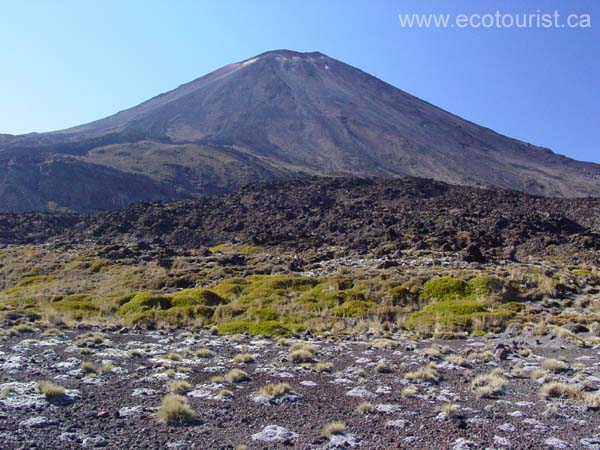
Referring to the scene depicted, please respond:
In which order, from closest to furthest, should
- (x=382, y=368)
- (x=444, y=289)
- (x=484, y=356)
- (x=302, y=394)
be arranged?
(x=302, y=394)
(x=382, y=368)
(x=484, y=356)
(x=444, y=289)

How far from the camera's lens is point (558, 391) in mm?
9047

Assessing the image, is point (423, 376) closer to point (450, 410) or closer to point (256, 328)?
point (450, 410)

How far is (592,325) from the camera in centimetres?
1462

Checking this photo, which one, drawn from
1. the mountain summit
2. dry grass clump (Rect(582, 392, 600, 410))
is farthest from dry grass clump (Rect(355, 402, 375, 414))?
the mountain summit

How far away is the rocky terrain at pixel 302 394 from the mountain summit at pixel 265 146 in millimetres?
59685

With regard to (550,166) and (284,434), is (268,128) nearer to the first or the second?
(550,166)

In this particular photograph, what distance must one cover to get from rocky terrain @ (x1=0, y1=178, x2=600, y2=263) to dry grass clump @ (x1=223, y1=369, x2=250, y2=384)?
61.2 feet

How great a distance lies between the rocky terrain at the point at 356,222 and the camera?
32.0m

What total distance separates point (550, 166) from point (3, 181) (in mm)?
97988

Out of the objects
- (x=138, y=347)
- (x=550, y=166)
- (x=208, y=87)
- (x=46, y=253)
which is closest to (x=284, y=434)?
(x=138, y=347)

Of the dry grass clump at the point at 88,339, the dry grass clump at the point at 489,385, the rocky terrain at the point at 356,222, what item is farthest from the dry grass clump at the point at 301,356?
the rocky terrain at the point at 356,222

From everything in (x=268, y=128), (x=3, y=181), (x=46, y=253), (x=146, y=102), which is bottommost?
(x=46, y=253)

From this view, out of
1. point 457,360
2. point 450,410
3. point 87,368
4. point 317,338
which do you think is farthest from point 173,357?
point 450,410

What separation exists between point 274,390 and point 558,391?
4.75m
